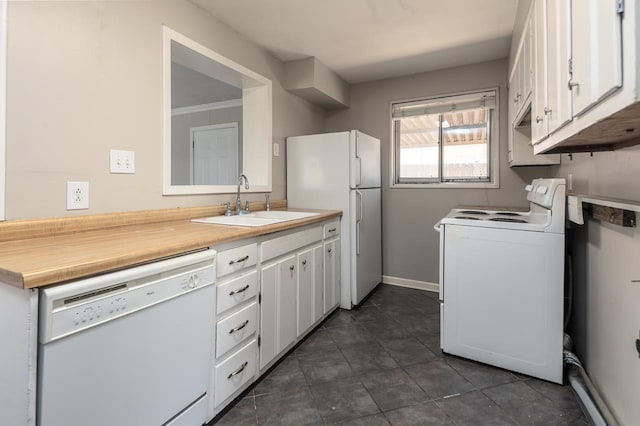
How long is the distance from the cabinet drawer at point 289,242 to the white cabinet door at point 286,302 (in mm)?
77

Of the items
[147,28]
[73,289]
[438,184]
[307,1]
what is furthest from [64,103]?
[438,184]

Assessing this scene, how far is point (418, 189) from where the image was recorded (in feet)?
11.4

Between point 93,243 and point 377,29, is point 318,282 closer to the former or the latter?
point 93,243

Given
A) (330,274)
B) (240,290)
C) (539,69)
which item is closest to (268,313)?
Answer: (240,290)

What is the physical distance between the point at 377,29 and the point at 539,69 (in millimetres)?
1377

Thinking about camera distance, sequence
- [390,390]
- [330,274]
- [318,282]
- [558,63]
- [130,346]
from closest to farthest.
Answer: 1. [130,346]
2. [558,63]
3. [390,390]
4. [318,282]
5. [330,274]

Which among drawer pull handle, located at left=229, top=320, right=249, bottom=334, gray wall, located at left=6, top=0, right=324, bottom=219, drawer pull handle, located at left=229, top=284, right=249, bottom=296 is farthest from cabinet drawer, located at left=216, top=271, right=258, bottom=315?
gray wall, located at left=6, top=0, right=324, bottom=219

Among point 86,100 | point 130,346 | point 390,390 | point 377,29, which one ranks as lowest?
point 390,390

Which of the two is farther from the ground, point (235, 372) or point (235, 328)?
point (235, 328)

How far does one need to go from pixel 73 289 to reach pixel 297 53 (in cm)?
269

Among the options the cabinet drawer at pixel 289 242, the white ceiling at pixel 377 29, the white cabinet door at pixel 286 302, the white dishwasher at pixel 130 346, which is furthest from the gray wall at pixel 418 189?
the white dishwasher at pixel 130 346

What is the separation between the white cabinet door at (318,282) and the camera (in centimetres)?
239

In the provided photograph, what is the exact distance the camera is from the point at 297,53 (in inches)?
116

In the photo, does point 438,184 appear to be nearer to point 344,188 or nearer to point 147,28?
point 344,188
